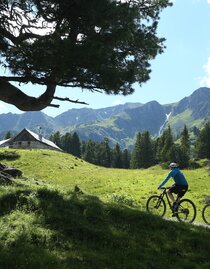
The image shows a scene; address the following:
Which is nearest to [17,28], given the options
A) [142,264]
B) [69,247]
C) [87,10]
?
[87,10]

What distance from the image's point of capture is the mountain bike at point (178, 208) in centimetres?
1888

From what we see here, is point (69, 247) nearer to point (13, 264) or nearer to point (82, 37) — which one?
point (13, 264)

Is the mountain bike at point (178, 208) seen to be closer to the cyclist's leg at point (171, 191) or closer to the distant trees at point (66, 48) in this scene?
the cyclist's leg at point (171, 191)

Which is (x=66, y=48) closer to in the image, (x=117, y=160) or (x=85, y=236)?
(x=85, y=236)

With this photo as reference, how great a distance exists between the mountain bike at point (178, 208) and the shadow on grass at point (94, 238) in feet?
8.63

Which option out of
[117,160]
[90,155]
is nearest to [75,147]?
[90,155]

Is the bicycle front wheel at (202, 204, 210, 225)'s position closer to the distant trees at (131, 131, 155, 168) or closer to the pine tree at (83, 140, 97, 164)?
the distant trees at (131, 131, 155, 168)

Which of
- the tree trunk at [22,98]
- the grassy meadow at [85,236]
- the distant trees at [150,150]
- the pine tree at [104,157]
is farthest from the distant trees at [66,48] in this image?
the pine tree at [104,157]

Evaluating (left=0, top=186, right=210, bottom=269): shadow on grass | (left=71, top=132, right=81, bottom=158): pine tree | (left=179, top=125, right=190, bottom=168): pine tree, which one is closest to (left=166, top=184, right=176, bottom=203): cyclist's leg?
(left=0, top=186, right=210, bottom=269): shadow on grass

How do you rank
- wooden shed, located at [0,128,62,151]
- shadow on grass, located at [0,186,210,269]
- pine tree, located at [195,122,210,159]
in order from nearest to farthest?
shadow on grass, located at [0,186,210,269], wooden shed, located at [0,128,62,151], pine tree, located at [195,122,210,159]

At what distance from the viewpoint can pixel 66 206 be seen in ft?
50.5

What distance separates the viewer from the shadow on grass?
1125cm

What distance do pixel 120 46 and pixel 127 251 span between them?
1002 cm

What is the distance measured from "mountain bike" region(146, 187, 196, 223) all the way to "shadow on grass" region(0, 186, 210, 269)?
2.63 m
